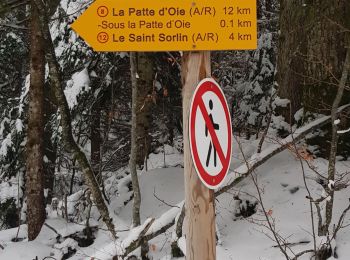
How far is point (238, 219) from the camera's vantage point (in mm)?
6023

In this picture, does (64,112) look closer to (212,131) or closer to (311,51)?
(212,131)

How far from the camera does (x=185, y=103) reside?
2416mm

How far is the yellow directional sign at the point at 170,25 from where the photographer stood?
2.32 m

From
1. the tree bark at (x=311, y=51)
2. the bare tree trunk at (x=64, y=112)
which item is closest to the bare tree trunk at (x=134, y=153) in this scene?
the bare tree trunk at (x=64, y=112)

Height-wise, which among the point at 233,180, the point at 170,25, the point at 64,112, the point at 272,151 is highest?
the point at 170,25

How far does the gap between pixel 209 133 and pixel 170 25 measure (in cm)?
60

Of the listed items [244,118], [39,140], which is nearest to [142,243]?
[39,140]

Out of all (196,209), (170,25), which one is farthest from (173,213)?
(170,25)

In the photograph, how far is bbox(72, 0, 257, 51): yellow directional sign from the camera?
91.4 inches

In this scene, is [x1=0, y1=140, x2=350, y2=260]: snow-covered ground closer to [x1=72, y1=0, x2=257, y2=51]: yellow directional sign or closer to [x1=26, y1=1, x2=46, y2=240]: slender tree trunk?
[x1=26, y1=1, x2=46, y2=240]: slender tree trunk

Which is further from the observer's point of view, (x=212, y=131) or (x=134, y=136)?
(x=134, y=136)

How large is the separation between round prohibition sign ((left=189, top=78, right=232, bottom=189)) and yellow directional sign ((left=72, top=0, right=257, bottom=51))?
9.5 inches

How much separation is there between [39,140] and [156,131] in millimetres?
3471

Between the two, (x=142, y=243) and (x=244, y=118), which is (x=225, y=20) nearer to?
(x=142, y=243)
